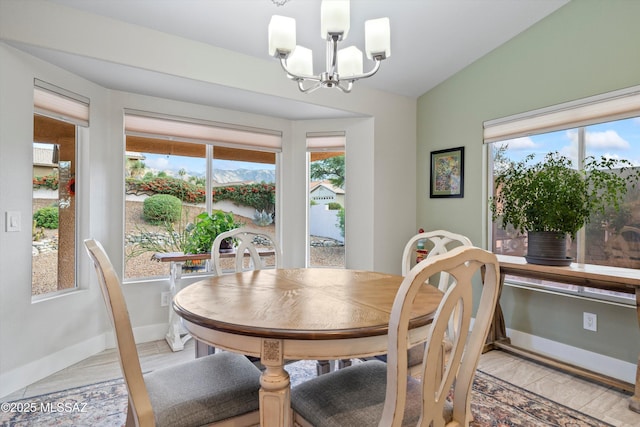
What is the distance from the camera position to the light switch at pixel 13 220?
2207 millimetres

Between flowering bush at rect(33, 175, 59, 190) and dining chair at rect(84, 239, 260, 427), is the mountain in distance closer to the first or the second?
flowering bush at rect(33, 175, 59, 190)

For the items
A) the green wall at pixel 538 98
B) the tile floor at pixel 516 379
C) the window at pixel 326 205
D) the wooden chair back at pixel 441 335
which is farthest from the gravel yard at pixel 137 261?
the wooden chair back at pixel 441 335

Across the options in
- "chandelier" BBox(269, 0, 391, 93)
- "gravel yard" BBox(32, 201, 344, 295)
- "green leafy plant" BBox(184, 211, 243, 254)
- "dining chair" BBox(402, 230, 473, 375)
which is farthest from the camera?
"green leafy plant" BBox(184, 211, 243, 254)

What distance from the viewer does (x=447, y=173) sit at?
3.65 metres

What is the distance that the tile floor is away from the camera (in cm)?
209

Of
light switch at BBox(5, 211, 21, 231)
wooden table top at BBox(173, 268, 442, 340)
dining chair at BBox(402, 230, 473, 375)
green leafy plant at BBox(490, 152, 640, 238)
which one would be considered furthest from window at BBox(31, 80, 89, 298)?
green leafy plant at BBox(490, 152, 640, 238)

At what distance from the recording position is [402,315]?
2.93 ft

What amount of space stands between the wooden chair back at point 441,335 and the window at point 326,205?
2801 millimetres

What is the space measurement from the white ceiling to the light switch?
1.05m

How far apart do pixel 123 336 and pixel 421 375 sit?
0.90 meters

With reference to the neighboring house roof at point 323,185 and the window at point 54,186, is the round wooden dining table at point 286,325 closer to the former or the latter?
the window at point 54,186

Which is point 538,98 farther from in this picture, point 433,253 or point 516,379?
point 516,379

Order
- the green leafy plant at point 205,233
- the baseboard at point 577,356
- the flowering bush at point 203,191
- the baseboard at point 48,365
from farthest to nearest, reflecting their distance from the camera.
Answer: the flowering bush at point 203,191
the green leafy plant at point 205,233
the baseboard at point 577,356
the baseboard at point 48,365

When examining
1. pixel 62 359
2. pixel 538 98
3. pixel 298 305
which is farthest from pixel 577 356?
pixel 62 359
